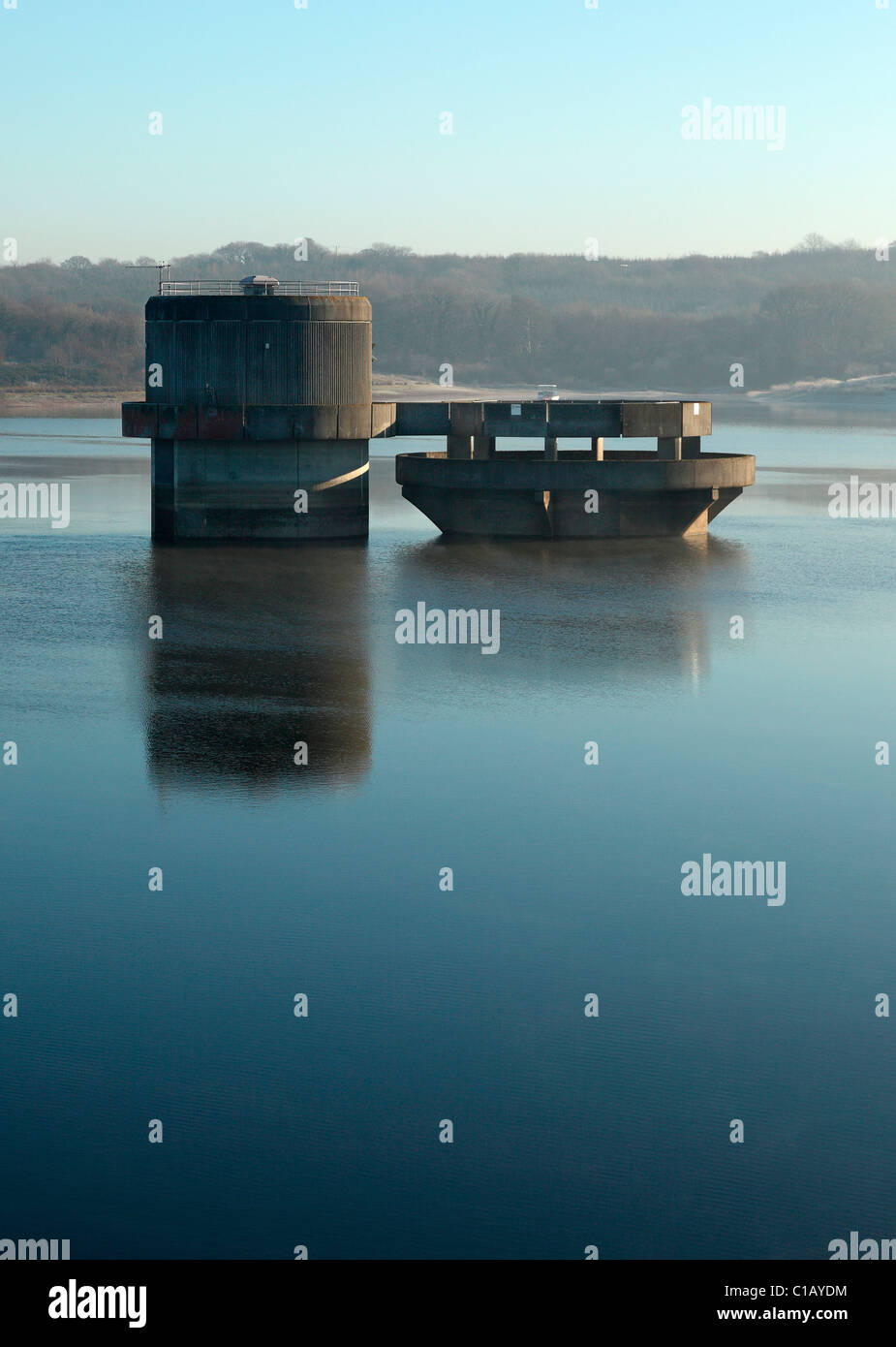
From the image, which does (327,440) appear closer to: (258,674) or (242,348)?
(242,348)

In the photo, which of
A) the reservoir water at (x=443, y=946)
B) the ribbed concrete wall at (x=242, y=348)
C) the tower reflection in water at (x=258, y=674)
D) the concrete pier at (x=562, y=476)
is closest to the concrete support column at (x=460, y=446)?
the concrete pier at (x=562, y=476)

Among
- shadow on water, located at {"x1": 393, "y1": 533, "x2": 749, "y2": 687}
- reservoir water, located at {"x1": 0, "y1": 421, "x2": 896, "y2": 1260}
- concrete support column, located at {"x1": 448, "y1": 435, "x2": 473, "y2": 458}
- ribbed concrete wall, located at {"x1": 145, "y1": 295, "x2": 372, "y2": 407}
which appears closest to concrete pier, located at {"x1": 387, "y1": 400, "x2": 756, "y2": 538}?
concrete support column, located at {"x1": 448, "y1": 435, "x2": 473, "y2": 458}

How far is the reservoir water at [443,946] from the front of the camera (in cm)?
1334

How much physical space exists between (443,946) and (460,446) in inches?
1771

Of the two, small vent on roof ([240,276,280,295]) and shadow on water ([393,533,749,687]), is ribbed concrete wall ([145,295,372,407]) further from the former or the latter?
shadow on water ([393,533,749,687])

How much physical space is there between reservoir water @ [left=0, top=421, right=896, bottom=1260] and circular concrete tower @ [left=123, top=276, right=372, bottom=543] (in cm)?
1839

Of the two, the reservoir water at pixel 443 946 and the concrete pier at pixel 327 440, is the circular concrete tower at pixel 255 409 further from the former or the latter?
the reservoir water at pixel 443 946

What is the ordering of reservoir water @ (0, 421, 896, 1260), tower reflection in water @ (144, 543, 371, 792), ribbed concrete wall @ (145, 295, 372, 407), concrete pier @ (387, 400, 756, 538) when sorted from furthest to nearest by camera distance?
concrete pier @ (387, 400, 756, 538) → ribbed concrete wall @ (145, 295, 372, 407) → tower reflection in water @ (144, 543, 371, 792) → reservoir water @ (0, 421, 896, 1260)

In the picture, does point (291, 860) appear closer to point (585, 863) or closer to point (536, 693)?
point (585, 863)

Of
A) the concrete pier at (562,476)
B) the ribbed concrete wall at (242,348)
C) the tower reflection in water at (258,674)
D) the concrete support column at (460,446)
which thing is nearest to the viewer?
the tower reflection in water at (258,674)

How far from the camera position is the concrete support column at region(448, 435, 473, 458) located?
62.0 metres

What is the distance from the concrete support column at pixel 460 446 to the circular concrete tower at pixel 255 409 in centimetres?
418
